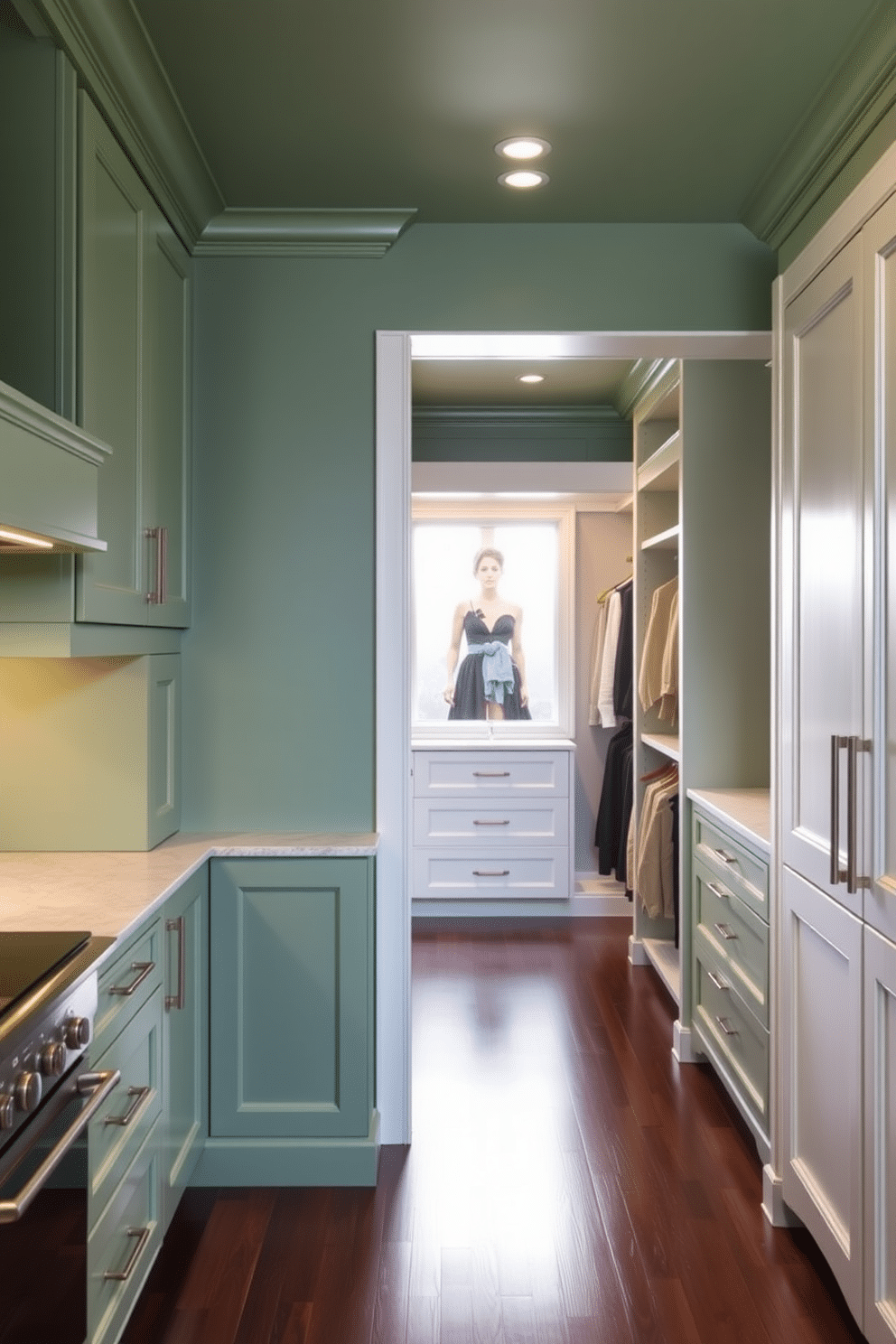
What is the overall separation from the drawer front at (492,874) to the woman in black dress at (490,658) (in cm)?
90

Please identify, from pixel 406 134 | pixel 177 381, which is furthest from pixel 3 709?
pixel 406 134

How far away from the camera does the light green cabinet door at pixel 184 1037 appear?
2586 millimetres

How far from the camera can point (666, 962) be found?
4.68 metres

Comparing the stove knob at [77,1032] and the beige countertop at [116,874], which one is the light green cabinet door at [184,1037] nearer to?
the beige countertop at [116,874]

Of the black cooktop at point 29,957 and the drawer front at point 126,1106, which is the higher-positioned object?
the black cooktop at point 29,957

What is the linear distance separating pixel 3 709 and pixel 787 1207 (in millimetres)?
2213

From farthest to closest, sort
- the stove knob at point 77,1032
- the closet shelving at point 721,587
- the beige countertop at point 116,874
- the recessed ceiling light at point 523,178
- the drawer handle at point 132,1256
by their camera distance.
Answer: the closet shelving at point 721,587 → the recessed ceiling light at point 523,178 → the beige countertop at point 116,874 → the drawer handle at point 132,1256 → the stove knob at point 77,1032

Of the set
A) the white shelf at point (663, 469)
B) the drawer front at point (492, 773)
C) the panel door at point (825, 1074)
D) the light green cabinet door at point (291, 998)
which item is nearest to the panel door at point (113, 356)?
the light green cabinet door at point (291, 998)

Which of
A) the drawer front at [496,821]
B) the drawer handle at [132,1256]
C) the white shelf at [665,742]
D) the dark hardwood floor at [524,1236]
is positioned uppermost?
the white shelf at [665,742]

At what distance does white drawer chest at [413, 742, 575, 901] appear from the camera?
5.79 m

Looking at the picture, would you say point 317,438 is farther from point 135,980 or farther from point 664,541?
point 664,541

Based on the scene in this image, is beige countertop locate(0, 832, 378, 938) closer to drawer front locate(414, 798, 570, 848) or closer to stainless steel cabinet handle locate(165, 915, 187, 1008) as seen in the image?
stainless steel cabinet handle locate(165, 915, 187, 1008)

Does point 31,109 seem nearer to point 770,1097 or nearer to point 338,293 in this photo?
point 338,293

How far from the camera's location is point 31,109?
7.07 ft
